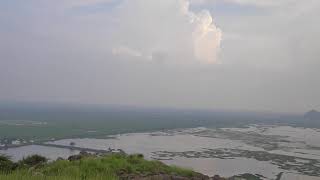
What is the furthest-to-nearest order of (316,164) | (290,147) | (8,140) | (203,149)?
(8,140), (290,147), (203,149), (316,164)

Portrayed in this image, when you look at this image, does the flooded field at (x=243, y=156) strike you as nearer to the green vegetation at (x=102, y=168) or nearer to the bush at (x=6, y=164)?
the green vegetation at (x=102, y=168)

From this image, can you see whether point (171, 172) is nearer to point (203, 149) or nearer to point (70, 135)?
point (203, 149)

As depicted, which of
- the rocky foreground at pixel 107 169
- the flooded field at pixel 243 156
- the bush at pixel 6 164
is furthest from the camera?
the flooded field at pixel 243 156

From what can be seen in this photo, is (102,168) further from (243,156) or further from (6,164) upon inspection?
(243,156)

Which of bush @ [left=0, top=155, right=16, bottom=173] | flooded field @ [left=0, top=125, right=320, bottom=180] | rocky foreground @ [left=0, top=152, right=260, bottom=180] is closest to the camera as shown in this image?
rocky foreground @ [left=0, top=152, right=260, bottom=180]

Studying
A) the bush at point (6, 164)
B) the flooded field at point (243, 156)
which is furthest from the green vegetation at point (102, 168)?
the flooded field at point (243, 156)

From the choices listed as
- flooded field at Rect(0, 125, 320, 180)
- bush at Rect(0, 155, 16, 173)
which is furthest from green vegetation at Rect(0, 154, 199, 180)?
flooded field at Rect(0, 125, 320, 180)

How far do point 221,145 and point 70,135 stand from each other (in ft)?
121

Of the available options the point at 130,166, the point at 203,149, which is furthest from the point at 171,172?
the point at 203,149

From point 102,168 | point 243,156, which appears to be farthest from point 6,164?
point 243,156

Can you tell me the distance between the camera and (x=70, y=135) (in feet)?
306

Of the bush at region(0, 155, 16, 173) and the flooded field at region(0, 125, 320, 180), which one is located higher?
the bush at region(0, 155, 16, 173)

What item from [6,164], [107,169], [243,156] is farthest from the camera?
[243,156]

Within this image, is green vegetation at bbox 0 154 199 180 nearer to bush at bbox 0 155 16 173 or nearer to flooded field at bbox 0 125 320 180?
bush at bbox 0 155 16 173
